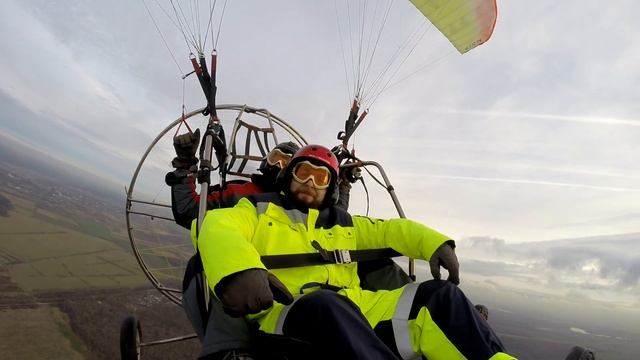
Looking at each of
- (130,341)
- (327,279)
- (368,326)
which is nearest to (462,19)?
(327,279)

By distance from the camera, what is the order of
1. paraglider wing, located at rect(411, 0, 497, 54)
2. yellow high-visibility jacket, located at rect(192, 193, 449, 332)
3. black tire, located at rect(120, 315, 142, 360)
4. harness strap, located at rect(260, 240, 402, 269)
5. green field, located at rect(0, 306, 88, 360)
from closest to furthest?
yellow high-visibility jacket, located at rect(192, 193, 449, 332)
harness strap, located at rect(260, 240, 402, 269)
black tire, located at rect(120, 315, 142, 360)
paraglider wing, located at rect(411, 0, 497, 54)
green field, located at rect(0, 306, 88, 360)

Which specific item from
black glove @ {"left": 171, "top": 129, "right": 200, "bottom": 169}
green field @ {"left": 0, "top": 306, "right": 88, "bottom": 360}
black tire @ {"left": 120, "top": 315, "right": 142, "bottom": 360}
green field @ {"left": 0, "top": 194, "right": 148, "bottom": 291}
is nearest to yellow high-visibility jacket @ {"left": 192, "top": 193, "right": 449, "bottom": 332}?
black glove @ {"left": 171, "top": 129, "right": 200, "bottom": 169}

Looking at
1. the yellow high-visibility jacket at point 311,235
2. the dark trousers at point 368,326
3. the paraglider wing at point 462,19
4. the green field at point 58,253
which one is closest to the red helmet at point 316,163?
the yellow high-visibility jacket at point 311,235

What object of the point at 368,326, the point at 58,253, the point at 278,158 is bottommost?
the point at 58,253

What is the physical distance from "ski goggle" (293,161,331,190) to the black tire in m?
1.81

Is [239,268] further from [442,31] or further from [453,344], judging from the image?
[442,31]

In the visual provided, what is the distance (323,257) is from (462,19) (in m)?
3.73

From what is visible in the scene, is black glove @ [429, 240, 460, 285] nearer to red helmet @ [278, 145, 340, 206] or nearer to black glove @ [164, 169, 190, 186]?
red helmet @ [278, 145, 340, 206]

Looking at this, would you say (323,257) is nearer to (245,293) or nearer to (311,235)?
(311,235)

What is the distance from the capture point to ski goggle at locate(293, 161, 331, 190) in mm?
2402

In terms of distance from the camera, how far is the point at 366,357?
4.33 ft

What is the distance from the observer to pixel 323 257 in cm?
210

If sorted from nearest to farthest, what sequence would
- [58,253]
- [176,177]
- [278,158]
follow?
[176,177] < [278,158] < [58,253]

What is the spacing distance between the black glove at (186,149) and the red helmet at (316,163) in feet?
2.72
